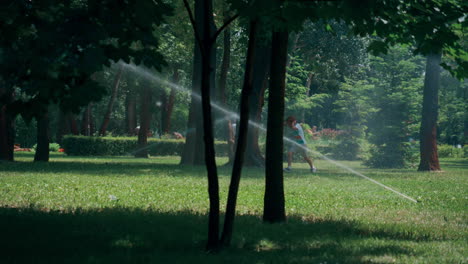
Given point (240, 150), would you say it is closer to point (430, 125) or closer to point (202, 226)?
point (202, 226)

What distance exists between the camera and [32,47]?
18.4ft

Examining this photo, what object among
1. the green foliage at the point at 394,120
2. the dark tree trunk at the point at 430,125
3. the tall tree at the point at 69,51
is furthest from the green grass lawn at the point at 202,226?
the green foliage at the point at 394,120

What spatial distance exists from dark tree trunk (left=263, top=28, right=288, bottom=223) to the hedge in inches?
1193

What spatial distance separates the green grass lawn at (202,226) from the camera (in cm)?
621

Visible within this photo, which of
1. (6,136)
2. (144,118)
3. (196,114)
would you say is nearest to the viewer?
(6,136)

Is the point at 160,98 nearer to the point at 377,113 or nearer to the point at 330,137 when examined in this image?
the point at 330,137

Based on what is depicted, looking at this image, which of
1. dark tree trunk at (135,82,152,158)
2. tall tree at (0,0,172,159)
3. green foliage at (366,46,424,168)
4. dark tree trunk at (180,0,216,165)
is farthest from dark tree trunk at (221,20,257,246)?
dark tree trunk at (135,82,152,158)

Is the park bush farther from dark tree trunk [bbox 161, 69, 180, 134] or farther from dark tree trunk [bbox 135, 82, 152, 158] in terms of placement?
dark tree trunk [bbox 135, 82, 152, 158]

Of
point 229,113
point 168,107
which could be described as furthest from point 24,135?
point 229,113

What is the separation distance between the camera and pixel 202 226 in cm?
801

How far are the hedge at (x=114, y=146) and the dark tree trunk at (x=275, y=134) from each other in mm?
30290

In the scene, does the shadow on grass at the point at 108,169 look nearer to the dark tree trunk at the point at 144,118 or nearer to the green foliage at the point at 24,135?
the dark tree trunk at the point at 144,118

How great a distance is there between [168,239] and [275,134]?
7.30 feet

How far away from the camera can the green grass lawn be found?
20.4ft
